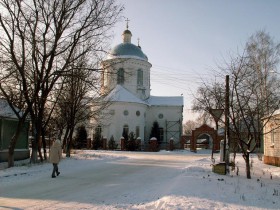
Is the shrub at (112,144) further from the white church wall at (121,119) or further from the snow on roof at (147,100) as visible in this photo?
the snow on roof at (147,100)

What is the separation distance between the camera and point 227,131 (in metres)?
17.1

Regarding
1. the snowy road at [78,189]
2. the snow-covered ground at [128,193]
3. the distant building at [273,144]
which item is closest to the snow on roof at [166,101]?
the distant building at [273,144]

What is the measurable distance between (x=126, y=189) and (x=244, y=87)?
31.5ft

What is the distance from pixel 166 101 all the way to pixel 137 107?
840cm

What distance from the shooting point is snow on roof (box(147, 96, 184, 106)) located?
57.8m

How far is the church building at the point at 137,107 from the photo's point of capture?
164 feet

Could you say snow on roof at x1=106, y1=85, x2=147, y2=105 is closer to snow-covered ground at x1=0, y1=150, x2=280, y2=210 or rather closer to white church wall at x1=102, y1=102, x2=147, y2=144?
white church wall at x1=102, y1=102, x2=147, y2=144

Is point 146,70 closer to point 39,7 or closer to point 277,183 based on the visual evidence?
point 39,7

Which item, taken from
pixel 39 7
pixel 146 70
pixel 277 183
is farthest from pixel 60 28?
pixel 146 70

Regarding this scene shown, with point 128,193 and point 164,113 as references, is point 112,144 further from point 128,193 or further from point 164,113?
point 128,193

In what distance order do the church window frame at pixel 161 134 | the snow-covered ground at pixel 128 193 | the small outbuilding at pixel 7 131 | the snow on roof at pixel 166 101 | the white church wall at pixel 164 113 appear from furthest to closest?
the snow on roof at pixel 166 101, the white church wall at pixel 164 113, the church window frame at pixel 161 134, the small outbuilding at pixel 7 131, the snow-covered ground at pixel 128 193

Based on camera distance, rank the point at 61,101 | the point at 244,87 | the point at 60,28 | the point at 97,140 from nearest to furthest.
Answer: the point at 244,87 < the point at 60,28 < the point at 61,101 < the point at 97,140

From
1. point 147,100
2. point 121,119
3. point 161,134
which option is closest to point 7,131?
point 121,119

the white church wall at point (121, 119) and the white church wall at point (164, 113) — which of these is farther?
the white church wall at point (164, 113)
